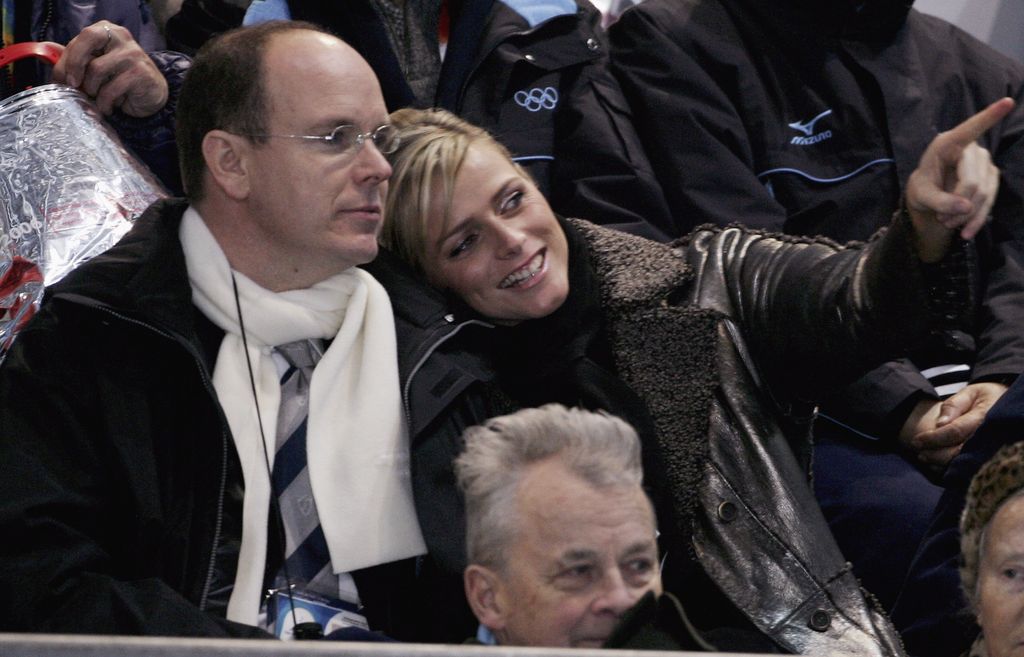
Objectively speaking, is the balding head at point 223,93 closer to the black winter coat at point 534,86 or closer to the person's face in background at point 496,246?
the person's face in background at point 496,246

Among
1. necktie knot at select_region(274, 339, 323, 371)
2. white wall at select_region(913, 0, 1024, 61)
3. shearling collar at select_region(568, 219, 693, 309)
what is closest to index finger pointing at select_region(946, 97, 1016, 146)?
shearling collar at select_region(568, 219, 693, 309)

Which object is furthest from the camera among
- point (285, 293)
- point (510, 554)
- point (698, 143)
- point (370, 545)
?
point (698, 143)

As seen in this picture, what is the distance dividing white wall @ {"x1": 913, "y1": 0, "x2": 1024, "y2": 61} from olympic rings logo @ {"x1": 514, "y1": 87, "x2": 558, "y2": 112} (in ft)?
3.48

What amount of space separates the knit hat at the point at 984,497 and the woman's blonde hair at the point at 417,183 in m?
0.79

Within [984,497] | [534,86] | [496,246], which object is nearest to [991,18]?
[534,86]

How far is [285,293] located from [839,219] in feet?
3.80

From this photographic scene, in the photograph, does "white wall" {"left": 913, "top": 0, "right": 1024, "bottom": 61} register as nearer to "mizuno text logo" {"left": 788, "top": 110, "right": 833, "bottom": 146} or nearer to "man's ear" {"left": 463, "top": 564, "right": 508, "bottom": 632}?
"mizuno text logo" {"left": 788, "top": 110, "right": 833, "bottom": 146}

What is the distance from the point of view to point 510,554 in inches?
54.4

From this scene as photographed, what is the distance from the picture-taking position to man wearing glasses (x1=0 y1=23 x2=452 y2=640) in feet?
5.10

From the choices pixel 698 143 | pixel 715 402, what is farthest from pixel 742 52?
pixel 715 402

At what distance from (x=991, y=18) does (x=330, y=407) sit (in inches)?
85.2

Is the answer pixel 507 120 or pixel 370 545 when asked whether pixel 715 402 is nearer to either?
pixel 370 545

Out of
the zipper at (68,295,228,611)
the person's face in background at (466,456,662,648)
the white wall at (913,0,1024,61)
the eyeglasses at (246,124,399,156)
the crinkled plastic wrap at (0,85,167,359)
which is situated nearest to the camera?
the person's face in background at (466,456,662,648)

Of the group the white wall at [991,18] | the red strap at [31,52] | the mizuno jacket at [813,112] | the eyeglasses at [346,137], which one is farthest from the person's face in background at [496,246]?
the white wall at [991,18]
